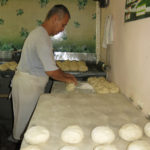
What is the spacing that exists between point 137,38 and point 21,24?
8.34ft

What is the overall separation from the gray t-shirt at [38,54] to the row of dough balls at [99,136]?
29.6 inches

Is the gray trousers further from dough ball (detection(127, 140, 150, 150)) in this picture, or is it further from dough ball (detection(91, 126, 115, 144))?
dough ball (detection(127, 140, 150, 150))

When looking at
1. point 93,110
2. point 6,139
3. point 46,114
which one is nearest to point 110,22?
point 93,110

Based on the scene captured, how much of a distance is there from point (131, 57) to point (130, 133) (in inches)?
33.4

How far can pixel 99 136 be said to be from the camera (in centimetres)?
117

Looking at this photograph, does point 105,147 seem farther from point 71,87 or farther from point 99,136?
point 71,87

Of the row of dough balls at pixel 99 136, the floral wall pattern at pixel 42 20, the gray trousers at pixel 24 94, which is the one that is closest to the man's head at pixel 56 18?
the gray trousers at pixel 24 94

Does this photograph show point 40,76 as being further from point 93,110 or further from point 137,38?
point 137,38

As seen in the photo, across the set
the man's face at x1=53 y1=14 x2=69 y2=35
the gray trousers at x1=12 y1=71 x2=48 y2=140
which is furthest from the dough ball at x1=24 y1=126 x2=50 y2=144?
the man's face at x1=53 y1=14 x2=69 y2=35

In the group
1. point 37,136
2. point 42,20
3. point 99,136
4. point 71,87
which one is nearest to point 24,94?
point 71,87

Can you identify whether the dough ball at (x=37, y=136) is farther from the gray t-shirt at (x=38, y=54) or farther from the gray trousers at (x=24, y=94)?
the gray trousers at (x=24, y=94)

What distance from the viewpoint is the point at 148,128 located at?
1256 mm

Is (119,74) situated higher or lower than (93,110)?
higher

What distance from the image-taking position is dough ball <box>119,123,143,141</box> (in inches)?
47.2
